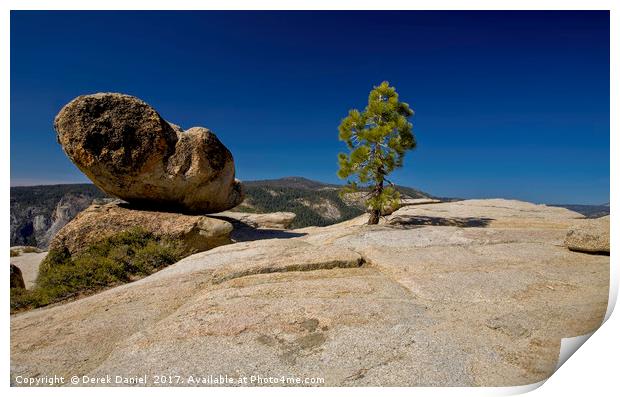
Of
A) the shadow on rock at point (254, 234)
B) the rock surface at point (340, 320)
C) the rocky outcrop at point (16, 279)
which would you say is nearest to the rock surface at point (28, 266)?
the rocky outcrop at point (16, 279)

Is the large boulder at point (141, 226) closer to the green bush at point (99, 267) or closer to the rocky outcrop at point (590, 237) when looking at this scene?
the green bush at point (99, 267)

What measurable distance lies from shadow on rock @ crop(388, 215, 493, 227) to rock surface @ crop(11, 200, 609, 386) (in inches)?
272

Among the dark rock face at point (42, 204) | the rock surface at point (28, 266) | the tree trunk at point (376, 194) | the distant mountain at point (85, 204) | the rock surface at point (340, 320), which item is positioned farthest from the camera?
the distant mountain at point (85, 204)

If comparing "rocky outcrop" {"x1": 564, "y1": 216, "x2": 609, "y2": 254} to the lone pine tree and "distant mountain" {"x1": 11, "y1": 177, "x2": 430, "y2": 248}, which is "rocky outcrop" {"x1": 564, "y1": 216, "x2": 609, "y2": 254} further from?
"distant mountain" {"x1": 11, "y1": 177, "x2": 430, "y2": 248}

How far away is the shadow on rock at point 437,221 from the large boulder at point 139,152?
31.8 feet

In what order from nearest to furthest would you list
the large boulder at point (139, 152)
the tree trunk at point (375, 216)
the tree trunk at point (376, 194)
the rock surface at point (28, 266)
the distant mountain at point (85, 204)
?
the large boulder at point (139, 152)
the rock surface at point (28, 266)
the tree trunk at point (376, 194)
the tree trunk at point (375, 216)
the distant mountain at point (85, 204)

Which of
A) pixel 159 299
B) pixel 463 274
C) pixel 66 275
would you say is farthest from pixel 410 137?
pixel 66 275

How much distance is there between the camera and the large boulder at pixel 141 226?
1443cm

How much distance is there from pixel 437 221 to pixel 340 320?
13.5 metres

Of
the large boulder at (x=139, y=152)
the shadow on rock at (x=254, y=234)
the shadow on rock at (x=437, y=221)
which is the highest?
the large boulder at (x=139, y=152)

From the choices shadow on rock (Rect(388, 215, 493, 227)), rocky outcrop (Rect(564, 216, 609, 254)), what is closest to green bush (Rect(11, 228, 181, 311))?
shadow on rock (Rect(388, 215, 493, 227))

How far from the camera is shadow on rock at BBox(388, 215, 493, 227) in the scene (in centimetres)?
1663

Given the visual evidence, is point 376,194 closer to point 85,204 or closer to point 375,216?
point 375,216

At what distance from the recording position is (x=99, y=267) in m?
10.7
